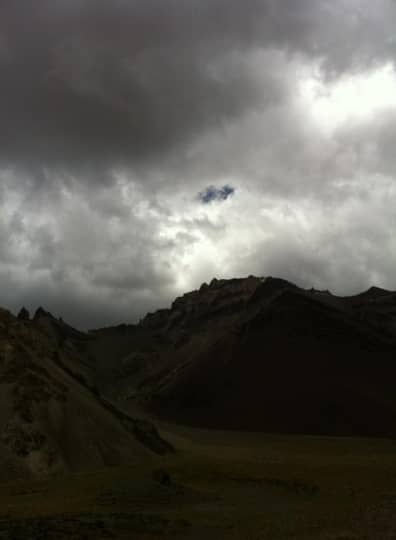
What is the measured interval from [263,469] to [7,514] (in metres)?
18.2

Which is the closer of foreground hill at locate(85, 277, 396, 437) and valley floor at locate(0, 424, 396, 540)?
valley floor at locate(0, 424, 396, 540)

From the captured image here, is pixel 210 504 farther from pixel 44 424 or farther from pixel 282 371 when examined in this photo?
pixel 282 371

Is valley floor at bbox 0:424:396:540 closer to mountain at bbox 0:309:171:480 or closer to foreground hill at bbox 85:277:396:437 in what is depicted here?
mountain at bbox 0:309:171:480

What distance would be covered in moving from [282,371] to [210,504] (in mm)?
64385

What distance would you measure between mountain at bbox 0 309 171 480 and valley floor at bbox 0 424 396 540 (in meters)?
1.70

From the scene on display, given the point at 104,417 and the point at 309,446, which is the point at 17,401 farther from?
the point at 309,446

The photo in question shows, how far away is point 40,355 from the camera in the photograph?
38.9m

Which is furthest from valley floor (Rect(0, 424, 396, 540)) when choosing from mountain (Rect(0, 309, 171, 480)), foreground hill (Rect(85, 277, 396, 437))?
foreground hill (Rect(85, 277, 396, 437))

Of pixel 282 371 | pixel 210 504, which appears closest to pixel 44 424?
pixel 210 504

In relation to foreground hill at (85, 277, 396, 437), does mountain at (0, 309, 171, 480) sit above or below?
below

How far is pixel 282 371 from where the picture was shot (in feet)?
276

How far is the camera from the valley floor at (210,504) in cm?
1562

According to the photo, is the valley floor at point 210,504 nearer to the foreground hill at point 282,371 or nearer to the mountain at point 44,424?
the mountain at point 44,424

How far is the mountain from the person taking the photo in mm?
26375
